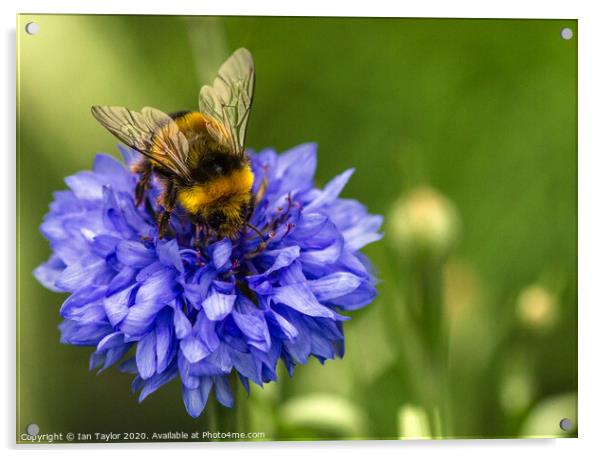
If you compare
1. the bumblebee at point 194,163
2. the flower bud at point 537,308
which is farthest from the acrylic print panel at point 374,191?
the bumblebee at point 194,163

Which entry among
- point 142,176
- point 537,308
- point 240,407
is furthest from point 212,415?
point 537,308

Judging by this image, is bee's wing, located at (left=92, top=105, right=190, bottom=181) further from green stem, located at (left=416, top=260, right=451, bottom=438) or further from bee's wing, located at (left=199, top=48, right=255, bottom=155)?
green stem, located at (left=416, top=260, right=451, bottom=438)

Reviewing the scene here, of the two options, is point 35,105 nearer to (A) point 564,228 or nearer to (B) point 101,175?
(B) point 101,175

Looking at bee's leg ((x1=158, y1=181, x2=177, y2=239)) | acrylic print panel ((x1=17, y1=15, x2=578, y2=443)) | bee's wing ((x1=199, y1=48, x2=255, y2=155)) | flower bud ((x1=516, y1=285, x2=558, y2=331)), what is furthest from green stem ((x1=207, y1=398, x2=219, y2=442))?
flower bud ((x1=516, y1=285, x2=558, y2=331))

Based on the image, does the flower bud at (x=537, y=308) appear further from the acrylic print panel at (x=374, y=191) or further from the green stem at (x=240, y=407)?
the green stem at (x=240, y=407)
